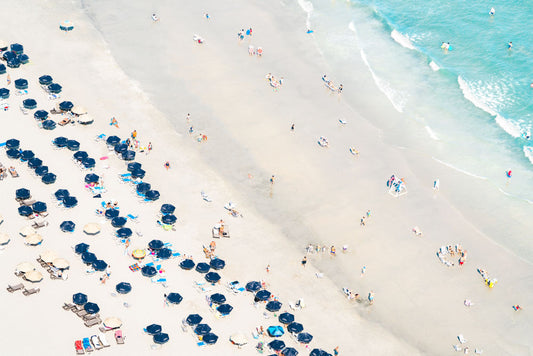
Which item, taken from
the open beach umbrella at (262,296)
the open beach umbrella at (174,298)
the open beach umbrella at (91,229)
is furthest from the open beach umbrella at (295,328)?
the open beach umbrella at (91,229)

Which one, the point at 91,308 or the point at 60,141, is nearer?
the point at 91,308

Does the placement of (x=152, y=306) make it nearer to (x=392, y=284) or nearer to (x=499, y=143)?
(x=392, y=284)

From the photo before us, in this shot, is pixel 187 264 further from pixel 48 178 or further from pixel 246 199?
pixel 48 178

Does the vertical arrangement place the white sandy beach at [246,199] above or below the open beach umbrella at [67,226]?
below

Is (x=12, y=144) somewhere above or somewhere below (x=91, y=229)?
above

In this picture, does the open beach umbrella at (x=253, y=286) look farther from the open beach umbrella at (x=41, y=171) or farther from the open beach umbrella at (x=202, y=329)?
the open beach umbrella at (x=41, y=171)

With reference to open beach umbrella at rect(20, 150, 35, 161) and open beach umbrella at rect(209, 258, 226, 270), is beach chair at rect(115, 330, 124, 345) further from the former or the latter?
open beach umbrella at rect(20, 150, 35, 161)

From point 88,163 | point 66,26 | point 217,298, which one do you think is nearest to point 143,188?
point 88,163

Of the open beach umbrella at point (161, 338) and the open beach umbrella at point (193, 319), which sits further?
the open beach umbrella at point (193, 319)
